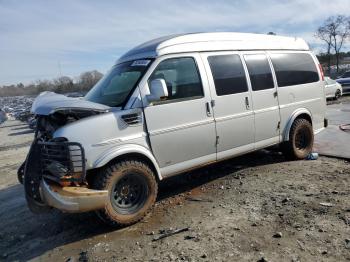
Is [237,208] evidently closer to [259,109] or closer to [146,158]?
[146,158]

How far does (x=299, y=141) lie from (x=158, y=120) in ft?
12.0

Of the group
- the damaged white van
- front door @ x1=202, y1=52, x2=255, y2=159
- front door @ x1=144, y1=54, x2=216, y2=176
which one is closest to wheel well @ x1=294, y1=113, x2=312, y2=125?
the damaged white van

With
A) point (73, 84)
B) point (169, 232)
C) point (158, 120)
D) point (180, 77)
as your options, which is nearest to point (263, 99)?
point (180, 77)

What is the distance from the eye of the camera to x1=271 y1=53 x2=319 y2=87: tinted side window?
267 inches

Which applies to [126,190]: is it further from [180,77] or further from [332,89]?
[332,89]

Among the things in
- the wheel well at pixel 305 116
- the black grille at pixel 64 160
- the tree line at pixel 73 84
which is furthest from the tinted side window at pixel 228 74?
the tree line at pixel 73 84

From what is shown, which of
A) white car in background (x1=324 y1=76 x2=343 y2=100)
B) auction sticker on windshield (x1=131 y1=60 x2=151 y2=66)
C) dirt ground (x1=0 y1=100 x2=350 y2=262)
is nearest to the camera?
dirt ground (x1=0 y1=100 x2=350 y2=262)

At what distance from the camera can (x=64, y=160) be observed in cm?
432

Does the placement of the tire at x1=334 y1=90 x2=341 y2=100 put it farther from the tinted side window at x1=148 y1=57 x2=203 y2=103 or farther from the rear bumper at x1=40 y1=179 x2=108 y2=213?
the rear bumper at x1=40 y1=179 x2=108 y2=213

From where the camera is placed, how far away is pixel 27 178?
14.9 ft

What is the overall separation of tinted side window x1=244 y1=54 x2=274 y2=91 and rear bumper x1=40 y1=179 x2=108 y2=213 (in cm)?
330

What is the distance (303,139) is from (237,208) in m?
3.10

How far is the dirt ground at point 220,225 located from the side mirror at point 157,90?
1.63 meters

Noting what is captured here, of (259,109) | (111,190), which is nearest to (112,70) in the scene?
(111,190)
